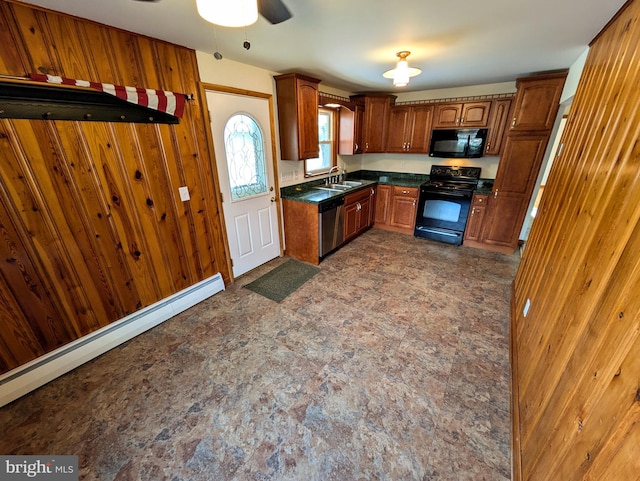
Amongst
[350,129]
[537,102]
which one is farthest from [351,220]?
[537,102]

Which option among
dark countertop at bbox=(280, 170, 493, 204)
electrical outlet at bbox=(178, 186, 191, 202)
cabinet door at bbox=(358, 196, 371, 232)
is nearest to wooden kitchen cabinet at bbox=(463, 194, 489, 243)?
dark countertop at bbox=(280, 170, 493, 204)

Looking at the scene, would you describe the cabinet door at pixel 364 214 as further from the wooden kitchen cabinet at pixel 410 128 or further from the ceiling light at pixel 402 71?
the ceiling light at pixel 402 71

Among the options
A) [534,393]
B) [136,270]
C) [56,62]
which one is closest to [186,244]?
[136,270]

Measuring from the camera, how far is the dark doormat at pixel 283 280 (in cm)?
292

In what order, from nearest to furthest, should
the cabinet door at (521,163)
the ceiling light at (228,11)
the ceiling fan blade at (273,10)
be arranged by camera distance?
the ceiling light at (228,11)
the ceiling fan blade at (273,10)
the cabinet door at (521,163)

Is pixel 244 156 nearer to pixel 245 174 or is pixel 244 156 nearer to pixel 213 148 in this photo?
pixel 245 174

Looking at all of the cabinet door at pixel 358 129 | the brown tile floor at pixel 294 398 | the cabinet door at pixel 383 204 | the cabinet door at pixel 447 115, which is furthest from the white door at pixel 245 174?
the cabinet door at pixel 447 115

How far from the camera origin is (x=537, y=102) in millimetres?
3096

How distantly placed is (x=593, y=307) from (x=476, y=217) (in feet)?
10.8

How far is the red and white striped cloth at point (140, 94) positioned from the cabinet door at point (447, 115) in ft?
11.9

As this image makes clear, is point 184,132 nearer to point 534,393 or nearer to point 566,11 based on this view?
point 566,11

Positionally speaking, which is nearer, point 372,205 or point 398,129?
point 398,129

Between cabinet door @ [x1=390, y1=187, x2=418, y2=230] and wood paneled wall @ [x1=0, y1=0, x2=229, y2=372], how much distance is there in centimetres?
319

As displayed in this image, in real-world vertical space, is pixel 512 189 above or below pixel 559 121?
below
